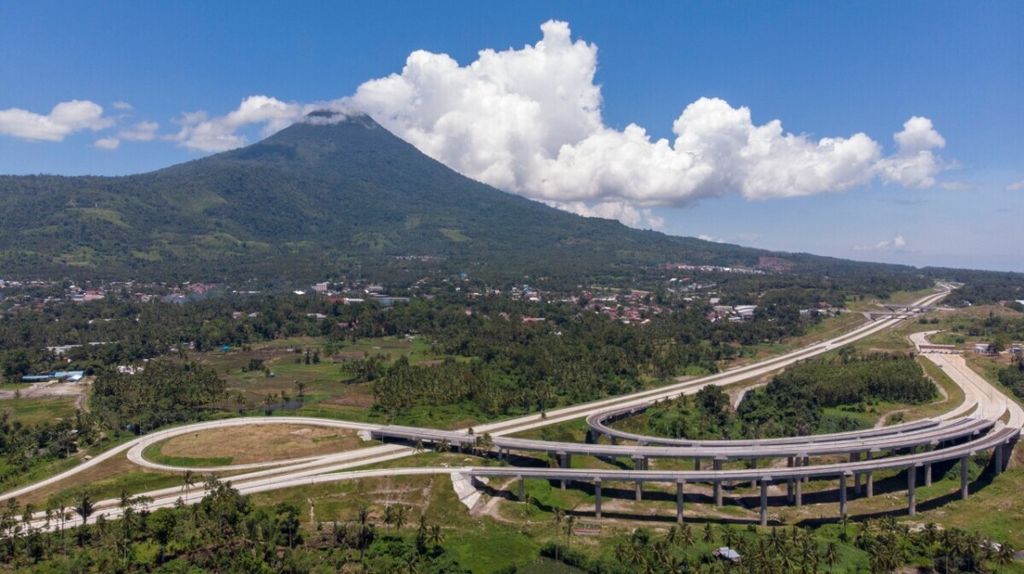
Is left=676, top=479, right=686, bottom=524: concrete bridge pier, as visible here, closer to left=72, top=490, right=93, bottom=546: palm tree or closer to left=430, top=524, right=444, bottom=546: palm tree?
left=430, top=524, right=444, bottom=546: palm tree

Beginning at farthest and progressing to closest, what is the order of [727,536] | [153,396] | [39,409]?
1. [39,409]
2. [153,396]
3. [727,536]

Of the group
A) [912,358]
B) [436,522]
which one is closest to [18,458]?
[436,522]

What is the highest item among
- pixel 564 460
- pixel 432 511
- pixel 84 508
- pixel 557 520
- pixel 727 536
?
pixel 84 508

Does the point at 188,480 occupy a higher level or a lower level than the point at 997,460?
lower

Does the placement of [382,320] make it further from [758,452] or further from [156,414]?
[758,452]

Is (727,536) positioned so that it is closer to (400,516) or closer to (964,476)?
(400,516)

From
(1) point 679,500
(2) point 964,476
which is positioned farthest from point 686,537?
(2) point 964,476
